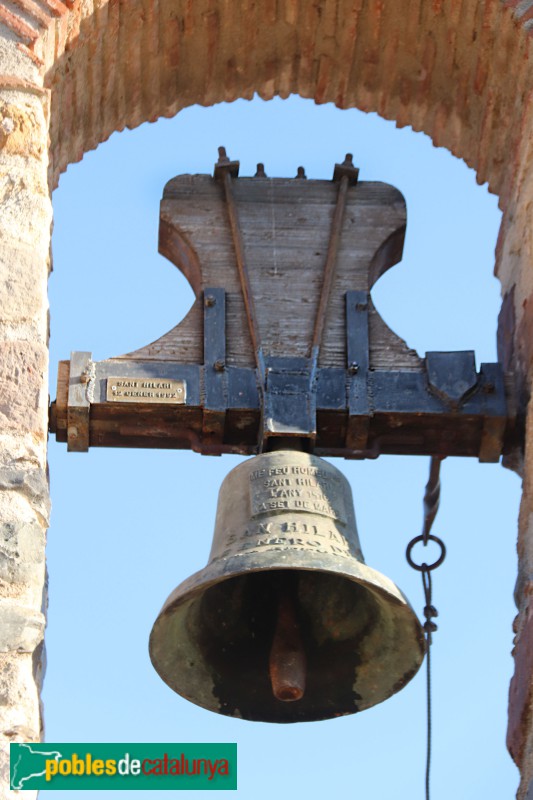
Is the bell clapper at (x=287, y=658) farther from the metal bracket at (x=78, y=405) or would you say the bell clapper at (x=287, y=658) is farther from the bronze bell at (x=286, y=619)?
the metal bracket at (x=78, y=405)

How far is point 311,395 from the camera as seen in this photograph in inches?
209

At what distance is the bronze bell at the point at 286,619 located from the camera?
4906 millimetres

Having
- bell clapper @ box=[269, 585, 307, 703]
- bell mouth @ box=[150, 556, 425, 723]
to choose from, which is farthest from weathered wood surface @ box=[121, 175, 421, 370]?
bell clapper @ box=[269, 585, 307, 703]

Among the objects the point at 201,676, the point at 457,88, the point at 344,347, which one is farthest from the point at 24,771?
the point at 457,88

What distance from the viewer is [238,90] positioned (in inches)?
247

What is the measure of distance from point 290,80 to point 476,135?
61cm

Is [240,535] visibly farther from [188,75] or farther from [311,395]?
[188,75]

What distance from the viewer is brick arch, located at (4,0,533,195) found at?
5875 mm

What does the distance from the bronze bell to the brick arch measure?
1.35 m

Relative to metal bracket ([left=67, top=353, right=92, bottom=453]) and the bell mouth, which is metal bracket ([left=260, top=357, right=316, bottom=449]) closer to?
the bell mouth

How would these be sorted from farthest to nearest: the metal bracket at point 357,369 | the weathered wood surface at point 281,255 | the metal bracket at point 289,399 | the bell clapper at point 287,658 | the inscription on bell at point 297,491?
the weathered wood surface at point 281,255 < the metal bracket at point 357,369 < the metal bracket at point 289,399 < the inscription on bell at point 297,491 < the bell clapper at point 287,658

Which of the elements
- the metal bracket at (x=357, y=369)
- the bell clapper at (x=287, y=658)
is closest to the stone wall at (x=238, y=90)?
the metal bracket at (x=357, y=369)

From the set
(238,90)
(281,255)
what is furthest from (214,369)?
(238,90)

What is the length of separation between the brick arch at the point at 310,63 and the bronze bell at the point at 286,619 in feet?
4.44
